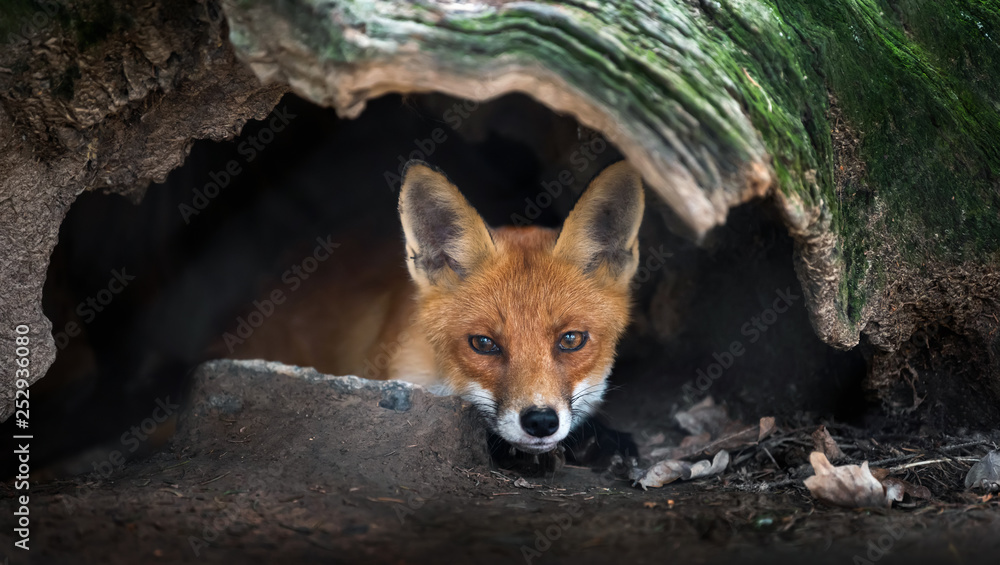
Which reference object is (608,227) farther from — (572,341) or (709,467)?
(709,467)

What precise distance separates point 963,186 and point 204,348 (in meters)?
4.73

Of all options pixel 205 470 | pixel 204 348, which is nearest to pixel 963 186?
pixel 205 470

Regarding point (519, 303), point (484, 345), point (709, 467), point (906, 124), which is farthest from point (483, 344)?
point (906, 124)

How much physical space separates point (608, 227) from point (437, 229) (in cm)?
93

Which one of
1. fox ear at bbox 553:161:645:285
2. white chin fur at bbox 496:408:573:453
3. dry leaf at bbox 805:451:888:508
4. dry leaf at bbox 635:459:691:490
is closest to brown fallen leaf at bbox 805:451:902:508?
dry leaf at bbox 805:451:888:508

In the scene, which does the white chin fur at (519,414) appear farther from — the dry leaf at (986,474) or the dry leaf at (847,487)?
the dry leaf at (986,474)

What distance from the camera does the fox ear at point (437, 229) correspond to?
11.1 ft

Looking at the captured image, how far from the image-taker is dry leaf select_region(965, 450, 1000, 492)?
2.64m

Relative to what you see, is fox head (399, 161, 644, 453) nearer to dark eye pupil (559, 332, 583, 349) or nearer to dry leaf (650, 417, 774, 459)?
dark eye pupil (559, 332, 583, 349)

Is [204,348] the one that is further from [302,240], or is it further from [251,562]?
[251,562]

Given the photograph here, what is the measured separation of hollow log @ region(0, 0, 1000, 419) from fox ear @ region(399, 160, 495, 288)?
2.63ft

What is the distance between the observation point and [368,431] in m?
3.05

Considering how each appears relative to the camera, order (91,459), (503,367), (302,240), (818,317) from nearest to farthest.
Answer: (818,317) < (503,367) < (91,459) < (302,240)

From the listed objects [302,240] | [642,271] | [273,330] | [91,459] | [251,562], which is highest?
[251,562]
